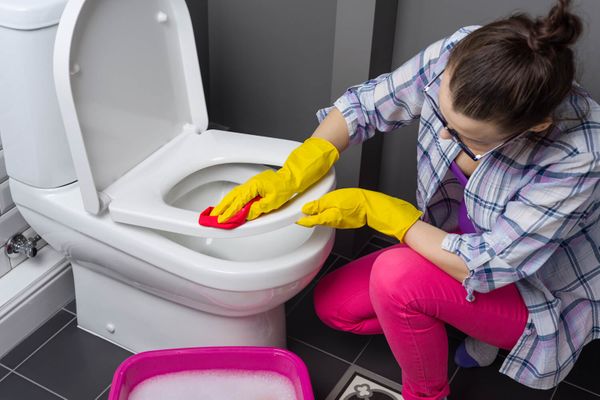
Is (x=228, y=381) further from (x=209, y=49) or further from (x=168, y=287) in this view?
(x=209, y=49)

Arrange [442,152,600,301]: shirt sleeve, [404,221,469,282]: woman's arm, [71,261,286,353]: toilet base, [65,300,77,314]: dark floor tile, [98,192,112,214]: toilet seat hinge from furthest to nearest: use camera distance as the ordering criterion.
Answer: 1. [65,300,77,314]: dark floor tile
2. [71,261,286,353]: toilet base
3. [98,192,112,214]: toilet seat hinge
4. [404,221,469,282]: woman's arm
5. [442,152,600,301]: shirt sleeve

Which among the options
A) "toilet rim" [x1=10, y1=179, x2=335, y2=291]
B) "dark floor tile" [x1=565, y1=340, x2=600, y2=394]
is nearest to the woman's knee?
"toilet rim" [x1=10, y1=179, x2=335, y2=291]

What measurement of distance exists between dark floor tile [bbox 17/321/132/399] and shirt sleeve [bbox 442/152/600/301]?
81cm

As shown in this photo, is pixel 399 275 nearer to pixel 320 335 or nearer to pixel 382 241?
pixel 320 335

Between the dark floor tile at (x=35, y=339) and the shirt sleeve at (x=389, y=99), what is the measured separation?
0.80 m

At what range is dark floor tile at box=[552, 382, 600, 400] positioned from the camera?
154 centimetres

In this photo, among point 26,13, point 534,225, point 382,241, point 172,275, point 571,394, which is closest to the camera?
point 534,225

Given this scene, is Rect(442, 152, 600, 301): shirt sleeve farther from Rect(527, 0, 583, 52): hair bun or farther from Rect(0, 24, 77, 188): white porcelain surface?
Rect(0, 24, 77, 188): white porcelain surface

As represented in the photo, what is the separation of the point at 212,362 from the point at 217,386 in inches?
1.8

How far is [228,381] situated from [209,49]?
98 cm

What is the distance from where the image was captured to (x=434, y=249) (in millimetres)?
1200

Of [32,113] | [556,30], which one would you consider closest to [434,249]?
[556,30]

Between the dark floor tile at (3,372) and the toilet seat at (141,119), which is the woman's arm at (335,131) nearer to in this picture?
the toilet seat at (141,119)

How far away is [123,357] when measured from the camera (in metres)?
1.58
